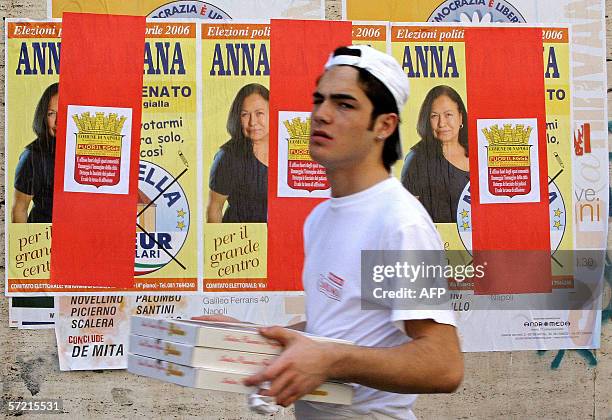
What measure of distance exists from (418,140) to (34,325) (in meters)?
2.34

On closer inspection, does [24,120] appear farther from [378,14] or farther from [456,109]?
[456,109]

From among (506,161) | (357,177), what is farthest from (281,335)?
(506,161)

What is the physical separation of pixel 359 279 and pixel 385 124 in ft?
1.65

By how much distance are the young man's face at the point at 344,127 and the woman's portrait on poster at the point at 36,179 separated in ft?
9.18

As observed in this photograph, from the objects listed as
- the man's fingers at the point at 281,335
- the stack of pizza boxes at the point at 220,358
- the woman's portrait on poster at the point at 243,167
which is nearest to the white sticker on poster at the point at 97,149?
the woman's portrait on poster at the point at 243,167

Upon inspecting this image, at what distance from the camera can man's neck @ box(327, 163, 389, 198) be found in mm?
2705

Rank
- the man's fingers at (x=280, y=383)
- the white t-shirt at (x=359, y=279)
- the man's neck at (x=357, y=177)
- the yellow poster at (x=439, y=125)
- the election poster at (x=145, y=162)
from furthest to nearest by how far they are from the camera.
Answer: the yellow poster at (x=439, y=125) → the election poster at (x=145, y=162) → the man's neck at (x=357, y=177) → the white t-shirt at (x=359, y=279) → the man's fingers at (x=280, y=383)

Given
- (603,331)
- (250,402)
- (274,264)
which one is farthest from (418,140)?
(250,402)

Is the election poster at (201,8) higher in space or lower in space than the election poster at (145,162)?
higher

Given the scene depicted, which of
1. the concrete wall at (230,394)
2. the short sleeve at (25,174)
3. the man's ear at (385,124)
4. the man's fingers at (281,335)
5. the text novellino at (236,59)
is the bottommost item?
the concrete wall at (230,394)

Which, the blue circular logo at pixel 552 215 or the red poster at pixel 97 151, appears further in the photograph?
the blue circular logo at pixel 552 215

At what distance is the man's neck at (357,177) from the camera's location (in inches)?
106

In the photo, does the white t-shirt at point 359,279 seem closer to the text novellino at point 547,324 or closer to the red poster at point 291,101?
the red poster at point 291,101

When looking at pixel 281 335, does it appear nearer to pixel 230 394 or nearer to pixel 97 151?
pixel 230 394
